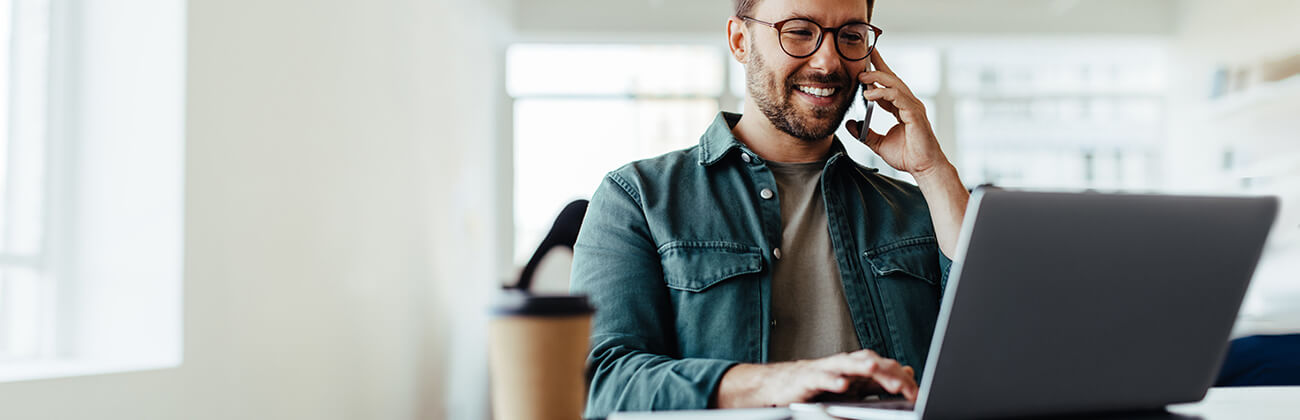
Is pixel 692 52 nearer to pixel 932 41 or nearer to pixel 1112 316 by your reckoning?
pixel 932 41

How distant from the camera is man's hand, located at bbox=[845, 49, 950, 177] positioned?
57.0 inches

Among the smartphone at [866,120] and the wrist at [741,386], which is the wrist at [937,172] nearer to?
the smartphone at [866,120]

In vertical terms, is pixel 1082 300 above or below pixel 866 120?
below

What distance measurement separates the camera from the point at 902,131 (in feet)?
5.00

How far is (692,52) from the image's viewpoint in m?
5.54

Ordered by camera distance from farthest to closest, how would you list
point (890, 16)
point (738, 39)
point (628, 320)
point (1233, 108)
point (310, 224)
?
point (890, 16)
point (1233, 108)
point (310, 224)
point (738, 39)
point (628, 320)

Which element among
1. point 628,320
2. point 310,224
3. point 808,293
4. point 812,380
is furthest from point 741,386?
point 310,224

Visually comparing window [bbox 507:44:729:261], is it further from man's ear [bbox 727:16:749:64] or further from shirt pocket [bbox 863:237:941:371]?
shirt pocket [bbox 863:237:941:371]

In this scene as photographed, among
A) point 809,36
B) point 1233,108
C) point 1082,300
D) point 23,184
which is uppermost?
point 1233,108

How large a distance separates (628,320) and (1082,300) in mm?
652

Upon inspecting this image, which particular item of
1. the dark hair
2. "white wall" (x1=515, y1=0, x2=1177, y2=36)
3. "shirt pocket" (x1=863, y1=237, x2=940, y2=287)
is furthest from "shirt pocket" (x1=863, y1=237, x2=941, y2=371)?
"white wall" (x1=515, y1=0, x2=1177, y2=36)

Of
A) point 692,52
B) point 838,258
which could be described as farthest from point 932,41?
point 838,258

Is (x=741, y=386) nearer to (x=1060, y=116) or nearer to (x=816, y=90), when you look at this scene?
(x=816, y=90)

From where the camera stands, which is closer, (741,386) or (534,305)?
(534,305)
